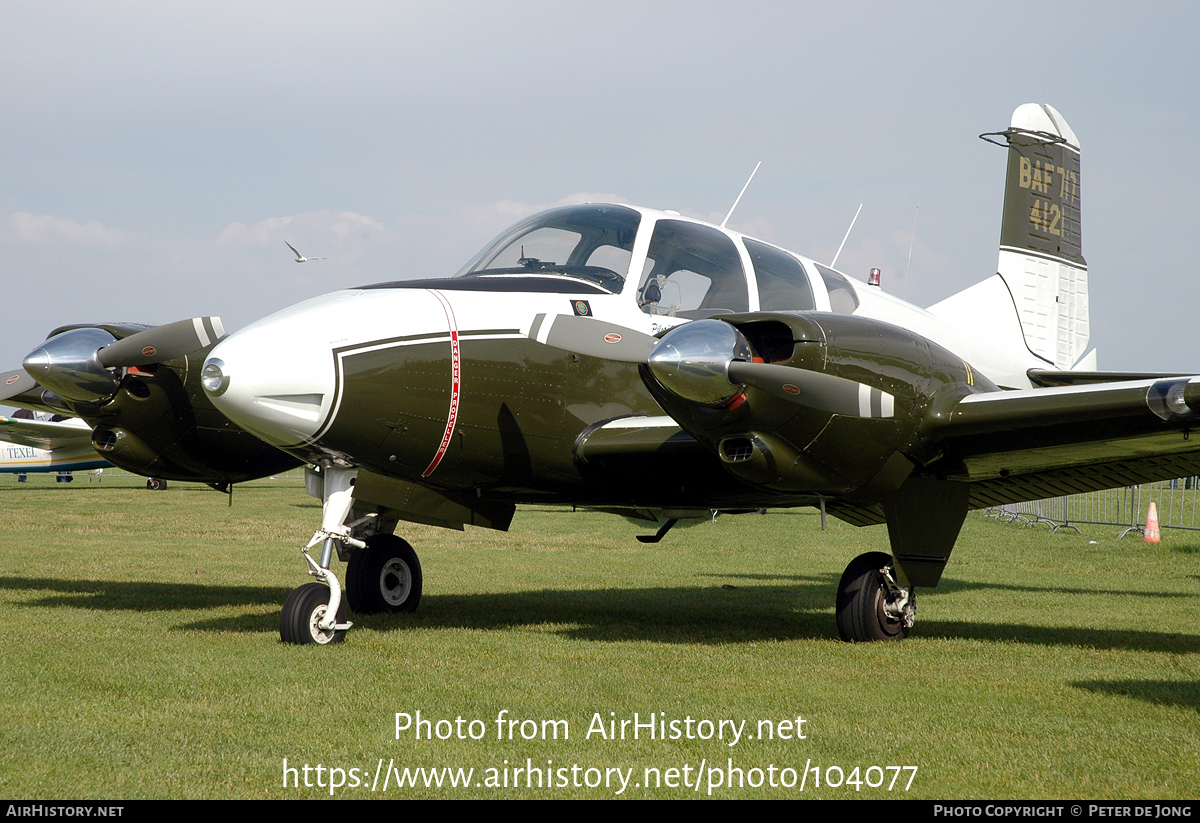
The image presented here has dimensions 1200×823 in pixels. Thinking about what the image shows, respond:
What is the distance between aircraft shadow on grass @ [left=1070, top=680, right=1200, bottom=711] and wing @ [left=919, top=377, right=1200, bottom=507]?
1.65 m

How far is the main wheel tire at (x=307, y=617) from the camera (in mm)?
7516

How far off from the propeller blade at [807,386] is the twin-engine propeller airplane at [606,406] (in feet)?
0.05

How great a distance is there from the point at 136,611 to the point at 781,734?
7145 millimetres

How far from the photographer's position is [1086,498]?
2909 cm

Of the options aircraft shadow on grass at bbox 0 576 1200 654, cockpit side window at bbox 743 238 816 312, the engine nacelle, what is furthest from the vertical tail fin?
the engine nacelle

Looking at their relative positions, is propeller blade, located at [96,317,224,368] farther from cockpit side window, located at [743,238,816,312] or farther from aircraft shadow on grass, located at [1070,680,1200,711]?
aircraft shadow on grass, located at [1070,680,1200,711]

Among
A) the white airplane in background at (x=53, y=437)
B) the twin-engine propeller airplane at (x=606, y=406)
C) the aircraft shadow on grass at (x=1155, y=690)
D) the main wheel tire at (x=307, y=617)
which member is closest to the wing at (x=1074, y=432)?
the twin-engine propeller airplane at (x=606, y=406)

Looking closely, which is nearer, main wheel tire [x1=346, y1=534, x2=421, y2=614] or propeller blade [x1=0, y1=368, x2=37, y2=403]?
main wheel tire [x1=346, y1=534, x2=421, y2=614]

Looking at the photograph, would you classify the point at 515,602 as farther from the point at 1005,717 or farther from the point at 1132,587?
the point at 1132,587

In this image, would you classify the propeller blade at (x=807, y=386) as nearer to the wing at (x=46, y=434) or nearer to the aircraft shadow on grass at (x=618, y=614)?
the aircraft shadow on grass at (x=618, y=614)

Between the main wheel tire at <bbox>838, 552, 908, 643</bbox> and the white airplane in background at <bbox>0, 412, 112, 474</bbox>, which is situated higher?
the main wheel tire at <bbox>838, 552, 908, 643</bbox>

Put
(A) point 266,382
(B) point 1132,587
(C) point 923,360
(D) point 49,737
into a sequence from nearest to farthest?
1. (D) point 49,737
2. (A) point 266,382
3. (C) point 923,360
4. (B) point 1132,587

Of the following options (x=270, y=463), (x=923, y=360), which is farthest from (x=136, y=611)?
(x=923, y=360)

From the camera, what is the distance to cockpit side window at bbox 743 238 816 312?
900 centimetres
